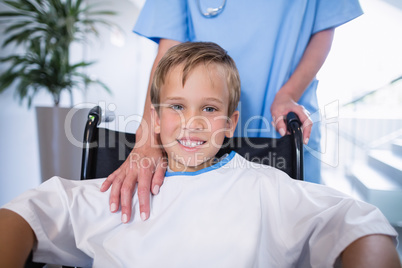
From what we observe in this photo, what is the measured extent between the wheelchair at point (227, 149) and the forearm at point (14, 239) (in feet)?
0.82

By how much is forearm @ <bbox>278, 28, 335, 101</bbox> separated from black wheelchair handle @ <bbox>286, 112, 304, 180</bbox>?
121mm

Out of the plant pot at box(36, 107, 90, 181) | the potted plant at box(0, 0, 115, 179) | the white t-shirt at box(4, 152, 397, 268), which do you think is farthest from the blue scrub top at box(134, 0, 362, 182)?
the potted plant at box(0, 0, 115, 179)

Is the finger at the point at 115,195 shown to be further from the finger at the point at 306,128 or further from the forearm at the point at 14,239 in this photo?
the finger at the point at 306,128

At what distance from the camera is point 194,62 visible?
0.73 meters

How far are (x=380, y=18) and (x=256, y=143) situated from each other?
144cm

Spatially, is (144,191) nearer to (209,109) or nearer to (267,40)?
(209,109)

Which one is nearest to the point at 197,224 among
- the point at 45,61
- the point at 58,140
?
the point at 58,140

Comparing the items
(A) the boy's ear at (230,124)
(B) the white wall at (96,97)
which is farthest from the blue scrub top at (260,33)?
(B) the white wall at (96,97)

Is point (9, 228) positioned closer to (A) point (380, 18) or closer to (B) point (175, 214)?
(B) point (175, 214)

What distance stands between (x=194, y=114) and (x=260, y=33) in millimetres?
415

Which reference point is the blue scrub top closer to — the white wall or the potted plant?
the potted plant

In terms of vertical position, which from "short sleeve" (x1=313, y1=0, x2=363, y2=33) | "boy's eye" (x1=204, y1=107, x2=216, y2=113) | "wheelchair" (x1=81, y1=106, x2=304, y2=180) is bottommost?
"wheelchair" (x1=81, y1=106, x2=304, y2=180)

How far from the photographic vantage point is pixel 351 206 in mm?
511

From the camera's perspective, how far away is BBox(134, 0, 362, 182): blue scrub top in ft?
2.99
